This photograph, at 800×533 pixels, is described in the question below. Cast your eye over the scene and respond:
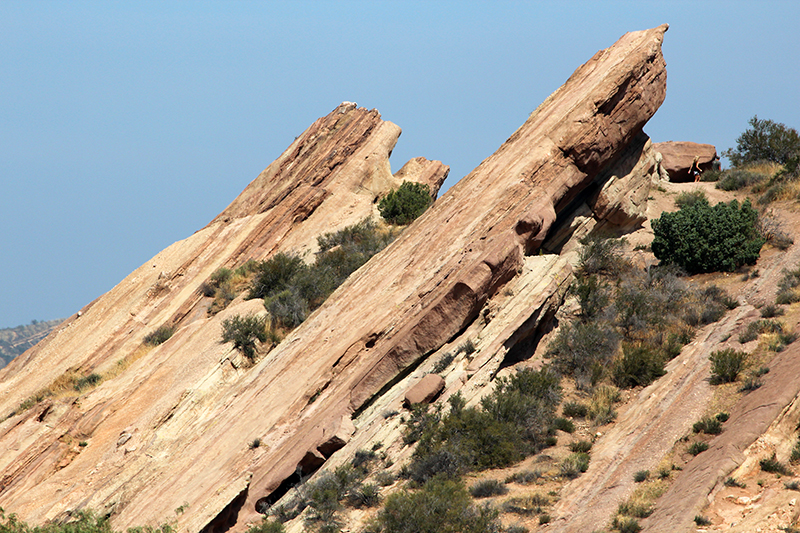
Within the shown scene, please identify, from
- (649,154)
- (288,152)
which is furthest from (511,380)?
(288,152)

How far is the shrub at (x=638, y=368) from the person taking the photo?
16.6 m

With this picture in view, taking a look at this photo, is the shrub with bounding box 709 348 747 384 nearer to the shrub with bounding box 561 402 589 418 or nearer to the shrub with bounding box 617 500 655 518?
the shrub with bounding box 561 402 589 418

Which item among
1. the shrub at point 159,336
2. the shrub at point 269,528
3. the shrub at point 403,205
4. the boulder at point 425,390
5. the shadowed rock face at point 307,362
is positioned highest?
the shrub at point 159,336

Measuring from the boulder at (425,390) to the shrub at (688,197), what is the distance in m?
18.8

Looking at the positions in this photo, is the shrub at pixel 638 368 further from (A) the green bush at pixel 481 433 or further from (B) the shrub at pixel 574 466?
(B) the shrub at pixel 574 466

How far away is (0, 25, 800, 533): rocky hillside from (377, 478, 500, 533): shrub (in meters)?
0.88

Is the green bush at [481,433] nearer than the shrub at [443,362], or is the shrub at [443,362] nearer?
the green bush at [481,433]

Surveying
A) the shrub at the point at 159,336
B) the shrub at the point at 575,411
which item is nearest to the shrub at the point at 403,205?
the shrub at the point at 159,336

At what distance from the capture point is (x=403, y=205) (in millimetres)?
31812

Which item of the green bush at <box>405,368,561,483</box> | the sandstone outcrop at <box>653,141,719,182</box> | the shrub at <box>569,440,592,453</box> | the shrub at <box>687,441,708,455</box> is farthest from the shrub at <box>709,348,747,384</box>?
the sandstone outcrop at <box>653,141,719,182</box>

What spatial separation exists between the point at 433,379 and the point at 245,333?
808 centimetres

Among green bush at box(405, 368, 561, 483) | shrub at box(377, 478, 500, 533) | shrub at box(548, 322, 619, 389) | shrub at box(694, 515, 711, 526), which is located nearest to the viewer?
shrub at box(694, 515, 711, 526)

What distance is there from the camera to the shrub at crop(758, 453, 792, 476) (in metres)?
11.3

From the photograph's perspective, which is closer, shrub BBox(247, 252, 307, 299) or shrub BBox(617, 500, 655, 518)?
shrub BBox(617, 500, 655, 518)
